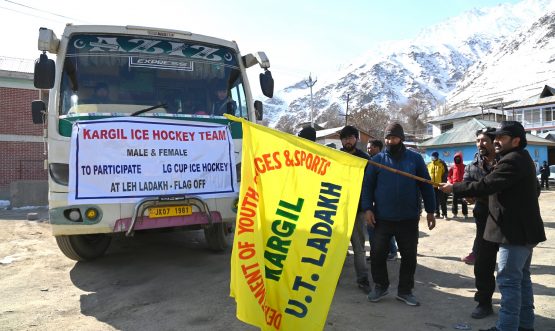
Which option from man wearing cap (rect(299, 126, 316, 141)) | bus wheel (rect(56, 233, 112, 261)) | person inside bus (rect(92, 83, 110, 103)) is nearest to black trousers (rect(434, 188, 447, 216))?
man wearing cap (rect(299, 126, 316, 141))

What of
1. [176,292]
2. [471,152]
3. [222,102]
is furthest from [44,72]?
[471,152]

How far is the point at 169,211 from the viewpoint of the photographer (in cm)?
497

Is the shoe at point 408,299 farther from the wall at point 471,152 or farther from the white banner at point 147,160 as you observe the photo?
the wall at point 471,152

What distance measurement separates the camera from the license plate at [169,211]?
16.1 ft

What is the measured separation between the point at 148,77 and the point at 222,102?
100cm

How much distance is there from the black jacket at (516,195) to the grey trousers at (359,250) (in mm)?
1714

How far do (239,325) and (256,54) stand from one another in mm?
3715

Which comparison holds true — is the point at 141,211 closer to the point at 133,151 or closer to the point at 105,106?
the point at 133,151

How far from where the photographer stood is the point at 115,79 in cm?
538

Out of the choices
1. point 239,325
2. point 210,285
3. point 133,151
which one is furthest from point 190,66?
point 239,325

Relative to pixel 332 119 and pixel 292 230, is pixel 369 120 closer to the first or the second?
pixel 332 119

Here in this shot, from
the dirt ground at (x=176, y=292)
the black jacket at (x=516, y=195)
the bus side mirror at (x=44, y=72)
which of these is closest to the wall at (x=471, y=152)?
the dirt ground at (x=176, y=292)

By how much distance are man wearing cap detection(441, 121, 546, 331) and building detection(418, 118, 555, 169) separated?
30.0 metres

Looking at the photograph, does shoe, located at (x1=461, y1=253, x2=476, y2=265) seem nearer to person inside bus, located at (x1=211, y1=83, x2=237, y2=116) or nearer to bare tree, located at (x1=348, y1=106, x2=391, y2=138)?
person inside bus, located at (x1=211, y1=83, x2=237, y2=116)
